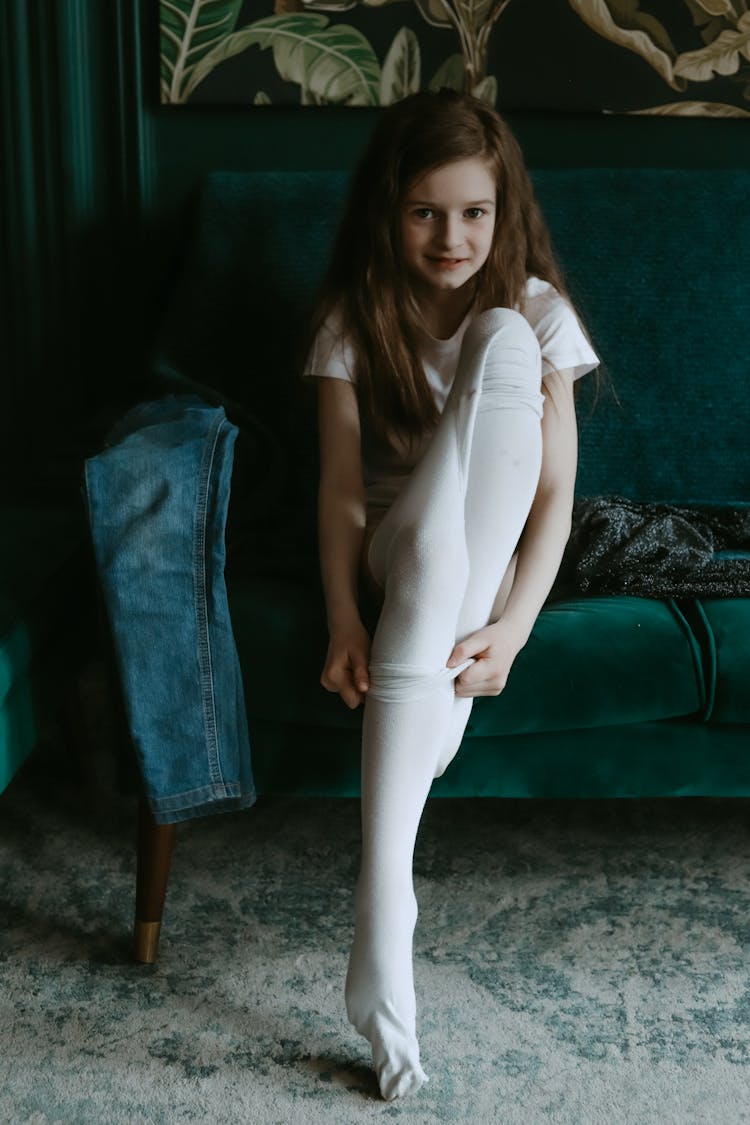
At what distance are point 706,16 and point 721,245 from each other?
1.42 feet

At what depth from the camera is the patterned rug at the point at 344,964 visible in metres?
1.14

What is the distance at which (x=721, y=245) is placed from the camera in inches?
70.7

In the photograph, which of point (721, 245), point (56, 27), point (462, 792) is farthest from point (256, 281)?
point (462, 792)

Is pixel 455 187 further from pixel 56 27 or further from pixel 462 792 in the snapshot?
pixel 56 27

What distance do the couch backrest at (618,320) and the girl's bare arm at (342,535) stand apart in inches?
12.0

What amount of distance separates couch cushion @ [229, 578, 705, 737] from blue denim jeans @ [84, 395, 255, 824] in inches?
1.7

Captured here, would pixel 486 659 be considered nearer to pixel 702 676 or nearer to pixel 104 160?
pixel 702 676

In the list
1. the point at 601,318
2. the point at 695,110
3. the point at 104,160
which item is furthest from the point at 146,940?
the point at 695,110

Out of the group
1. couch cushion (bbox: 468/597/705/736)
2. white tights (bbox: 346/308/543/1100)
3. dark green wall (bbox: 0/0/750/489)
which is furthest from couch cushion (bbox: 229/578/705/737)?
dark green wall (bbox: 0/0/750/489)

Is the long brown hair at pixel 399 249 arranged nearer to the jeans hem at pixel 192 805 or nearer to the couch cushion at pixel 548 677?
the couch cushion at pixel 548 677

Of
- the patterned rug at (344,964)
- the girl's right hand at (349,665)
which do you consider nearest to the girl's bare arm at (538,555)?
the girl's right hand at (349,665)

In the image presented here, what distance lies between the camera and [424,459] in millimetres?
1191

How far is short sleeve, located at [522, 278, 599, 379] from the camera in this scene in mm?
1436

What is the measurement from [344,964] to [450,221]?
90cm
